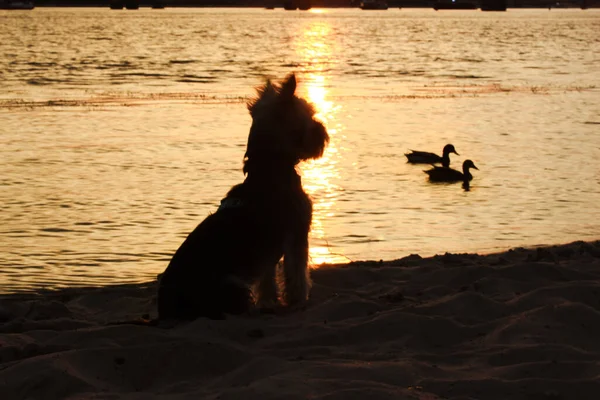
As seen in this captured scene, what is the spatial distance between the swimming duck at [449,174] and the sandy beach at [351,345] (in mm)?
8448

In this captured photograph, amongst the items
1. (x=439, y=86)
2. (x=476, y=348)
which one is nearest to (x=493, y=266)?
(x=476, y=348)

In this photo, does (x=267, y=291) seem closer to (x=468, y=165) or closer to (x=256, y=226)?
(x=256, y=226)

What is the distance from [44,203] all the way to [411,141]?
10390 mm

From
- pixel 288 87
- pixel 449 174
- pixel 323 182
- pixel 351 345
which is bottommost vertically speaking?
pixel 323 182

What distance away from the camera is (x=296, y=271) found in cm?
805

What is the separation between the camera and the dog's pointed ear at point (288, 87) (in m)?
7.38

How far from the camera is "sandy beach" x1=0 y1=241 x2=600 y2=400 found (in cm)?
614

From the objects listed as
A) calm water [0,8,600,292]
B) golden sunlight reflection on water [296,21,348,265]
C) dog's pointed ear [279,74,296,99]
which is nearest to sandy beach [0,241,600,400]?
golden sunlight reflection on water [296,21,348,265]

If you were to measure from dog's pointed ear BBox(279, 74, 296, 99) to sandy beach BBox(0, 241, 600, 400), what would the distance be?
182 cm

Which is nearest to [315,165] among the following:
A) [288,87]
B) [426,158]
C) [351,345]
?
[426,158]

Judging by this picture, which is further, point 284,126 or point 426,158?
point 426,158

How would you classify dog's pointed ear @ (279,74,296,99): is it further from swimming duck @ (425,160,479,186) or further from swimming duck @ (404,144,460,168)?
swimming duck @ (404,144,460,168)

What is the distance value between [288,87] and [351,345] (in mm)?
2041

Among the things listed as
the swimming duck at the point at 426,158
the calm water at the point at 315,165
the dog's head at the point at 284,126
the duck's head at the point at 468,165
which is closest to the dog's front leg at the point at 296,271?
the dog's head at the point at 284,126
